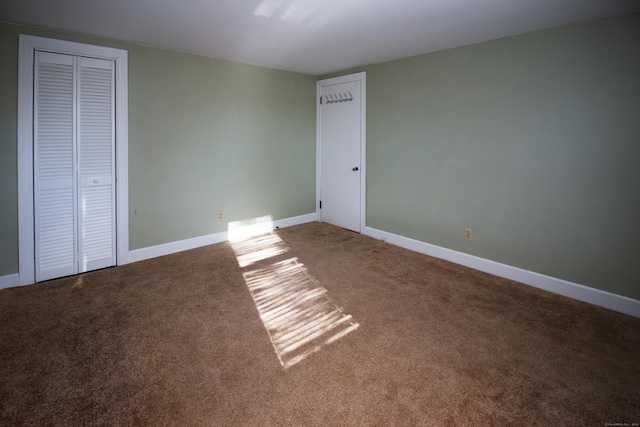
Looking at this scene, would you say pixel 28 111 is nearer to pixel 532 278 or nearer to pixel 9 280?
pixel 9 280

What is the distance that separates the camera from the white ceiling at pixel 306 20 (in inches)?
94.0

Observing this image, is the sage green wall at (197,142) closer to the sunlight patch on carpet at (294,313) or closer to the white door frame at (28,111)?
the white door frame at (28,111)

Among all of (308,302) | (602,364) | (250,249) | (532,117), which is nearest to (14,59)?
(250,249)

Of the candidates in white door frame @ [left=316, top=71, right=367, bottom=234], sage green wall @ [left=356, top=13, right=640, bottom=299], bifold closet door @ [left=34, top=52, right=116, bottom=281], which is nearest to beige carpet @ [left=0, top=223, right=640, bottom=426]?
bifold closet door @ [left=34, top=52, right=116, bottom=281]

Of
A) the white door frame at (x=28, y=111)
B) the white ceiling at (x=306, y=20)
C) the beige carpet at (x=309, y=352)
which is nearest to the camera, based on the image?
the beige carpet at (x=309, y=352)

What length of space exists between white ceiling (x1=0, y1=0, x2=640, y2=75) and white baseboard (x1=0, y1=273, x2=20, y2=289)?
2.12 meters

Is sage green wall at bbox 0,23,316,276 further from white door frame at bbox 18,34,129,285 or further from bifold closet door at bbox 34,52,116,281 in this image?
bifold closet door at bbox 34,52,116,281

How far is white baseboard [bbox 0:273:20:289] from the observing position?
295cm

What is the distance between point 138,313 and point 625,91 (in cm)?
393

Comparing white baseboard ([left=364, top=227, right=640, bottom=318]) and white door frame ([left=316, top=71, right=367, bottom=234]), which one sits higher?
white door frame ([left=316, top=71, right=367, bottom=234])

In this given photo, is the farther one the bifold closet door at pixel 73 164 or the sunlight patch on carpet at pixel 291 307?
the bifold closet door at pixel 73 164

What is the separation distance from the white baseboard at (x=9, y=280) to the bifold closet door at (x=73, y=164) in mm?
144

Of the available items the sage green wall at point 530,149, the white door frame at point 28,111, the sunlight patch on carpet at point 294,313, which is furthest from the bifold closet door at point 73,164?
the sage green wall at point 530,149

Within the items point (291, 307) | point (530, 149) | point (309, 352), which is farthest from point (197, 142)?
point (530, 149)
